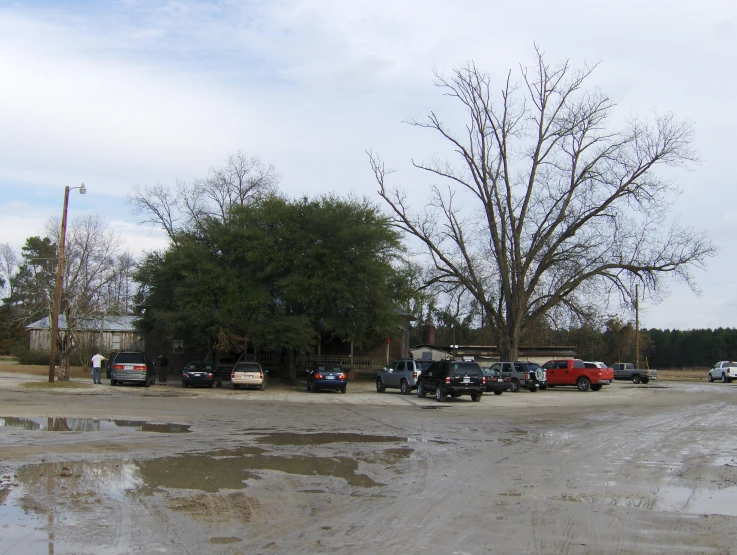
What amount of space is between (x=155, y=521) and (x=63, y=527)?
95 centimetres

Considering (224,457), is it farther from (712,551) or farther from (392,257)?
(392,257)

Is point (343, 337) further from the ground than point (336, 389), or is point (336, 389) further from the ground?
point (343, 337)

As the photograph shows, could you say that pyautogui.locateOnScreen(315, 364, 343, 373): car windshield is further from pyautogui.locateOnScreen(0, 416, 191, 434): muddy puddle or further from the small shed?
the small shed

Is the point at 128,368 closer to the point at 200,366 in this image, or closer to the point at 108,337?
the point at 200,366

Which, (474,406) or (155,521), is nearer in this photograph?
(155,521)

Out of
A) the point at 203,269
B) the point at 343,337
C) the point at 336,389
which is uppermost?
the point at 203,269

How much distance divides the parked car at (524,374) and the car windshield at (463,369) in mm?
11541

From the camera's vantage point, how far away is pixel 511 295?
47812 mm

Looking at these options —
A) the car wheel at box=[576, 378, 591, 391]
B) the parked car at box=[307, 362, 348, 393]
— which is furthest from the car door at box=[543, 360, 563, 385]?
the parked car at box=[307, 362, 348, 393]

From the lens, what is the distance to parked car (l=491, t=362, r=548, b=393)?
38.9 metres

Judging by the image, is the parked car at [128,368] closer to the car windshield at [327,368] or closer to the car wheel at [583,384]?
the car windshield at [327,368]

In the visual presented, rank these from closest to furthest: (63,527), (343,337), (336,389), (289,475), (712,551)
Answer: (712,551)
(63,527)
(289,475)
(336,389)
(343,337)

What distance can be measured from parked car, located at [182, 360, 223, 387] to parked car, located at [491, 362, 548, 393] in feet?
52.9

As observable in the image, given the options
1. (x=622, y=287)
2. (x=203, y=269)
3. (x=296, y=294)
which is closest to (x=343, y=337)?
(x=296, y=294)
